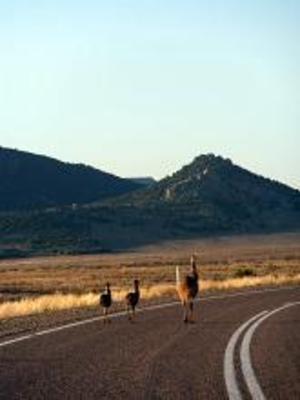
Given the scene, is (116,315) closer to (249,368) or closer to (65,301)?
(65,301)

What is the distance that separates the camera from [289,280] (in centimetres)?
4878

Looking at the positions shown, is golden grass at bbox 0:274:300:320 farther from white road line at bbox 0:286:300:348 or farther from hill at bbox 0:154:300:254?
hill at bbox 0:154:300:254

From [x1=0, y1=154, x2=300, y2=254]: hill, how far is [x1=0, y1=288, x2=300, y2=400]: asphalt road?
408 ft

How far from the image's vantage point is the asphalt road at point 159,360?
11.6 metres

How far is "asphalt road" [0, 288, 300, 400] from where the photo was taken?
11.6 meters

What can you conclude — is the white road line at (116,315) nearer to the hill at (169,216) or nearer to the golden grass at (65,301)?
the golden grass at (65,301)

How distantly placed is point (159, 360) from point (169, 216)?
495 feet

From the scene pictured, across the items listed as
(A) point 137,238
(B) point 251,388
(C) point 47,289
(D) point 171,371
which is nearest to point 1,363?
(D) point 171,371

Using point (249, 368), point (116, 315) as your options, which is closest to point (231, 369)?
point (249, 368)

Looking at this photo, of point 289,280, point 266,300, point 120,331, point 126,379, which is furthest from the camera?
point 289,280

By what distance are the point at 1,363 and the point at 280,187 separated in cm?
18597

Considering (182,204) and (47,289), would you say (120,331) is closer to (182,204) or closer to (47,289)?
(47,289)

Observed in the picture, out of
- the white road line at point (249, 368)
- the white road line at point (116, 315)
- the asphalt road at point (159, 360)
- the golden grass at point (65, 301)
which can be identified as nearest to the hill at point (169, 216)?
the golden grass at point (65, 301)

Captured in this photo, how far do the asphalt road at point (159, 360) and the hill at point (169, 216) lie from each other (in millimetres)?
124336
